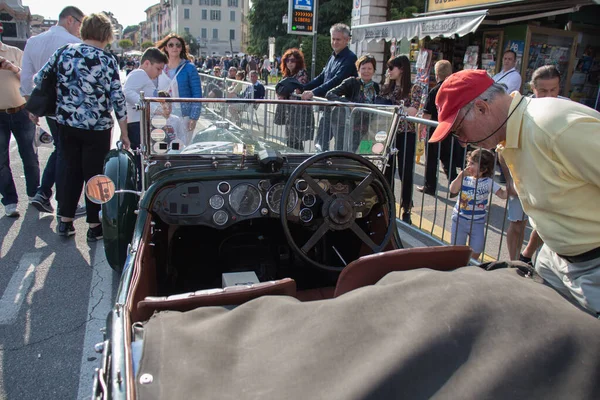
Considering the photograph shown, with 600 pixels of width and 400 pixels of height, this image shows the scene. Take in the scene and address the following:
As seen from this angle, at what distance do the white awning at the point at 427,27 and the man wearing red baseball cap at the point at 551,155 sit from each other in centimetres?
658

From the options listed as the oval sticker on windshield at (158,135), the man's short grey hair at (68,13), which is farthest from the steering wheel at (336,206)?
the man's short grey hair at (68,13)

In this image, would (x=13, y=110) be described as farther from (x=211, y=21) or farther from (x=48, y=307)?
(x=211, y=21)

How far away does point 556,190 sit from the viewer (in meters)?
1.90

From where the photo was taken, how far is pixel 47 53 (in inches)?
205

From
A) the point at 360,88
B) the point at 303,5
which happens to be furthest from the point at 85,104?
the point at 303,5

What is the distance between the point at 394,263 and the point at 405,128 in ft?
10.8

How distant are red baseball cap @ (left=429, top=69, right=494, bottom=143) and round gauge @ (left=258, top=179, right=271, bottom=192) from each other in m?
1.22

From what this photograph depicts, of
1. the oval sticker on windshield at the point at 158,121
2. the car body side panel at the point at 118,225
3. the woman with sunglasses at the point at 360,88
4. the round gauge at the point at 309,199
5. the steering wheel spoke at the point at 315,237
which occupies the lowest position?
the car body side panel at the point at 118,225

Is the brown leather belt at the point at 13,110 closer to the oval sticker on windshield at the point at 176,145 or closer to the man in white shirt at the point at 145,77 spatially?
the man in white shirt at the point at 145,77

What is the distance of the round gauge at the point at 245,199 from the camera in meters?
3.01

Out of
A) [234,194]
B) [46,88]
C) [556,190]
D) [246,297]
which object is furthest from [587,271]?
[46,88]

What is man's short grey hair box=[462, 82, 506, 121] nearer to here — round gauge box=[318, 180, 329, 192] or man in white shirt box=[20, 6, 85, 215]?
round gauge box=[318, 180, 329, 192]

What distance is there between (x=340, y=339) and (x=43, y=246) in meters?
4.14

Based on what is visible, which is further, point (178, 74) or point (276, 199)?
point (178, 74)
